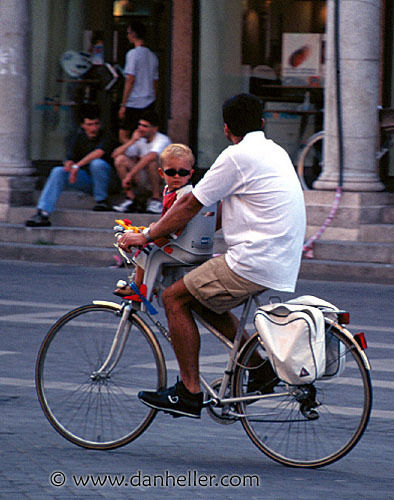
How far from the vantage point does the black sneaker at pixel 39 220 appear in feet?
45.0

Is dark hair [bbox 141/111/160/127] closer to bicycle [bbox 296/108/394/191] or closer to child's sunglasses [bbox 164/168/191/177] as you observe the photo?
bicycle [bbox 296/108/394/191]

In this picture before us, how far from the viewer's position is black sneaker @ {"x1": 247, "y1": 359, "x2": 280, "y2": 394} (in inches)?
207

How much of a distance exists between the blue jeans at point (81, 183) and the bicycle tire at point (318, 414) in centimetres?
861

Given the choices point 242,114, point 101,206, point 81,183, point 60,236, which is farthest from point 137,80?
point 242,114

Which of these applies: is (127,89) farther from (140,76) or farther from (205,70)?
Answer: (205,70)

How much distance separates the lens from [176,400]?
5.38 meters

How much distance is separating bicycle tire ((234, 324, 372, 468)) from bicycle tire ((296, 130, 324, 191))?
28.5ft

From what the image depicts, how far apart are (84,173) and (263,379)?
8946 mm

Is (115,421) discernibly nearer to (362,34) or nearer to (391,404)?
(391,404)

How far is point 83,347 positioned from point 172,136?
10.4 meters

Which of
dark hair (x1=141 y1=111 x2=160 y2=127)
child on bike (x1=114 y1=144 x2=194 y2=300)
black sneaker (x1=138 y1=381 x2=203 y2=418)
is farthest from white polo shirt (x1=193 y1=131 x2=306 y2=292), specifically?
dark hair (x1=141 y1=111 x2=160 y2=127)

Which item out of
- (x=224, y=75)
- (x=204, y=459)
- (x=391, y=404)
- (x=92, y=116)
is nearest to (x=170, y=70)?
(x=224, y=75)

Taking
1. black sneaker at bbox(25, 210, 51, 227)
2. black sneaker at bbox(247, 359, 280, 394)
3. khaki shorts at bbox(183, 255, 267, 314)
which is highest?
khaki shorts at bbox(183, 255, 267, 314)

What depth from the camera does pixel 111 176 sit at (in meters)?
14.2
